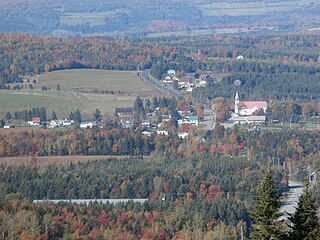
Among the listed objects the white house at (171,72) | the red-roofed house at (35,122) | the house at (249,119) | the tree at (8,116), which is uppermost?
the tree at (8,116)

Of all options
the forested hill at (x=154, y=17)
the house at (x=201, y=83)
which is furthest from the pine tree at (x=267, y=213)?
the forested hill at (x=154, y=17)

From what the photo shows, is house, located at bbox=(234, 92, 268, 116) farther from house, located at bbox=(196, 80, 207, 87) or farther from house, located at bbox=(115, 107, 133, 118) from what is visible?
house, located at bbox=(196, 80, 207, 87)

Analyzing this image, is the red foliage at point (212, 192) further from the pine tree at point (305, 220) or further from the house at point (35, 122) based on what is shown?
the pine tree at point (305, 220)

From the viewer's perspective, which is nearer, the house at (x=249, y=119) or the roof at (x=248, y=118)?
the house at (x=249, y=119)

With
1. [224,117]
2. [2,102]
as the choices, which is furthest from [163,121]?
[2,102]

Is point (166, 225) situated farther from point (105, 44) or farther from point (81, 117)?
point (105, 44)

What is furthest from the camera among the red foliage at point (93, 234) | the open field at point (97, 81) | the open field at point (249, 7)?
the open field at point (249, 7)

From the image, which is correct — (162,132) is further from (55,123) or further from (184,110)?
(184,110)
